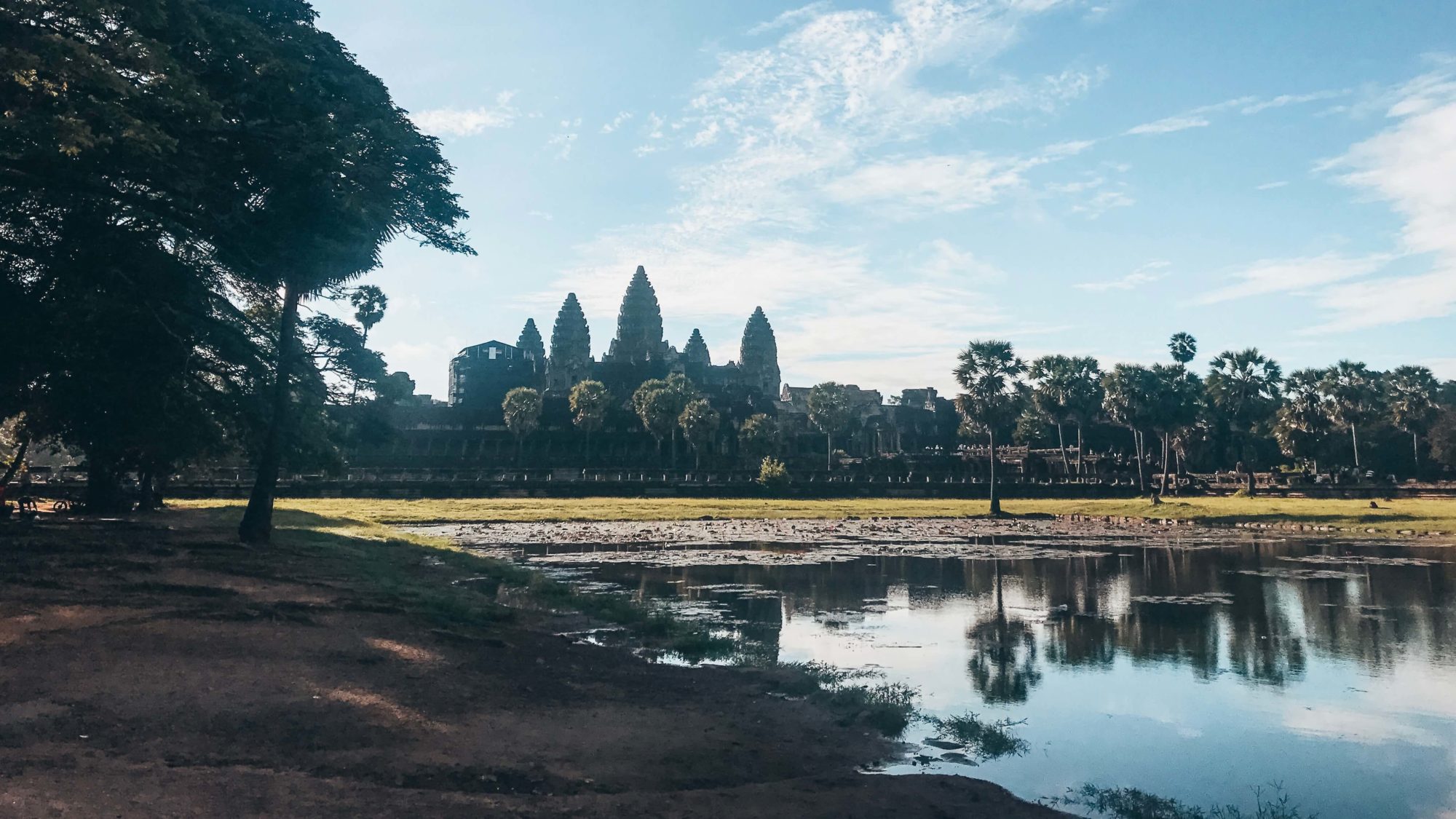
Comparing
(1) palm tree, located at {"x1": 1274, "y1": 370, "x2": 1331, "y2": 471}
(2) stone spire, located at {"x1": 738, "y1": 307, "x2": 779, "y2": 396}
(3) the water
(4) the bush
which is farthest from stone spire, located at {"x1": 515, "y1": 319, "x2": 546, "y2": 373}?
(3) the water

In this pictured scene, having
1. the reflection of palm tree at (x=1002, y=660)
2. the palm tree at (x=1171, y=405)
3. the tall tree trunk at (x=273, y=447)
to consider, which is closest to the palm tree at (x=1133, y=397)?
the palm tree at (x=1171, y=405)

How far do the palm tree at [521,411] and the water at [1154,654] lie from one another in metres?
56.7

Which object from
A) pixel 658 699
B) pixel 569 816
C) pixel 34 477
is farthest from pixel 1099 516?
pixel 34 477

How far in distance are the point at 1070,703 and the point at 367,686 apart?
835 centimetres

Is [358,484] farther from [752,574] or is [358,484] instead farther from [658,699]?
[658,699]

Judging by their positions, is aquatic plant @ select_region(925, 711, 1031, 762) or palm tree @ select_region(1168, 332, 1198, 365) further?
palm tree @ select_region(1168, 332, 1198, 365)

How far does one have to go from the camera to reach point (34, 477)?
50.1m

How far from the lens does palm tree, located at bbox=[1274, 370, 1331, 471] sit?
67125mm

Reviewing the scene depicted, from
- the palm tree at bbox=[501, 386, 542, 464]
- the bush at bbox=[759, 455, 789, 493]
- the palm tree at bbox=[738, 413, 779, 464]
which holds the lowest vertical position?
the bush at bbox=[759, 455, 789, 493]

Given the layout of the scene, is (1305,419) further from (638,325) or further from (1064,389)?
(638,325)

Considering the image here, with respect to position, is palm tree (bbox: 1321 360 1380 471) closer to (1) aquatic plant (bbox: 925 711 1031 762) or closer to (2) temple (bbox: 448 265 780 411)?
(2) temple (bbox: 448 265 780 411)

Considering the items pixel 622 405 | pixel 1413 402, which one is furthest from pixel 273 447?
pixel 1413 402

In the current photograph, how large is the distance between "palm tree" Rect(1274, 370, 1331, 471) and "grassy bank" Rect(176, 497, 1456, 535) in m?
12.8

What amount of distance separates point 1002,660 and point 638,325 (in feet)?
371
